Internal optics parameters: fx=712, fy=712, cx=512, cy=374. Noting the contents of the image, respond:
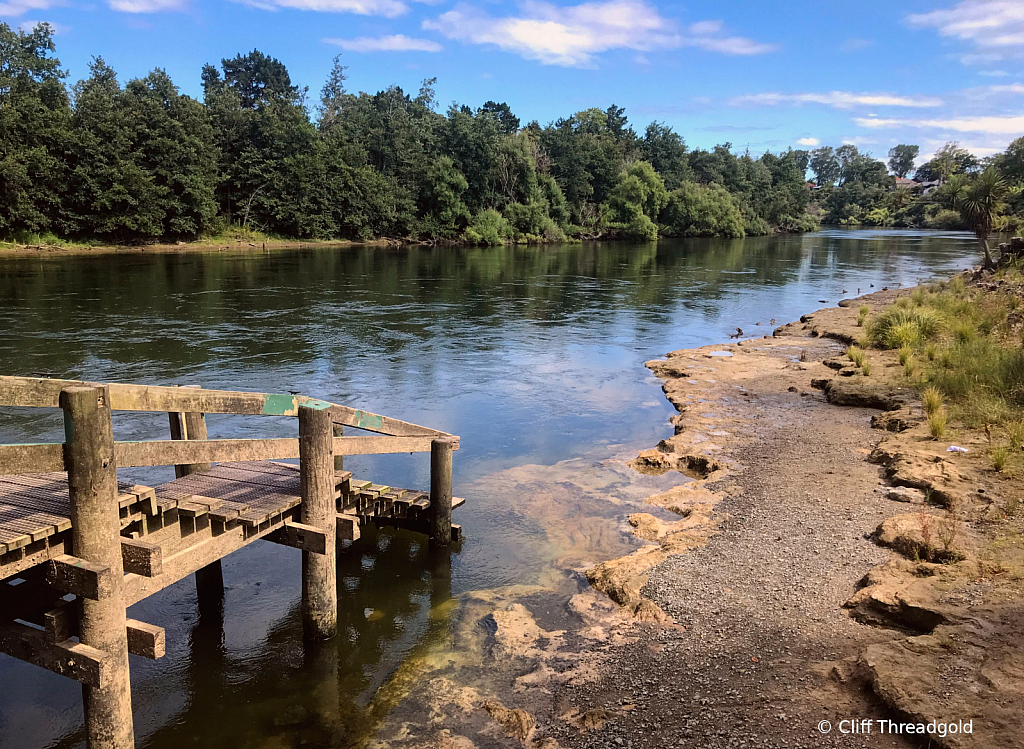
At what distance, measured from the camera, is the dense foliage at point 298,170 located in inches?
1948

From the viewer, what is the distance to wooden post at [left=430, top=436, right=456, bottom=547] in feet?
28.7

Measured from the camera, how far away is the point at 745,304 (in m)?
33.6

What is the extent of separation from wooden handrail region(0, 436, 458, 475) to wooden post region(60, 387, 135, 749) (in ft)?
0.51

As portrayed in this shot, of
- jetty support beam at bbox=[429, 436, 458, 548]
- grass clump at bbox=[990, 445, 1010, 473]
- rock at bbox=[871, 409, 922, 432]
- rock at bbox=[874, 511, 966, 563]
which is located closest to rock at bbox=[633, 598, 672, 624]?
jetty support beam at bbox=[429, 436, 458, 548]

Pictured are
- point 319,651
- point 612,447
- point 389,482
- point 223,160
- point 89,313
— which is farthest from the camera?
point 223,160

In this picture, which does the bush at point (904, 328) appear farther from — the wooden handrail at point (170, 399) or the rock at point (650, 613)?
the wooden handrail at point (170, 399)

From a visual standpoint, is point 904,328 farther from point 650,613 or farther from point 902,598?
point 650,613

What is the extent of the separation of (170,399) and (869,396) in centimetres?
1319

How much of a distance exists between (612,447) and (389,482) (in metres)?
4.23

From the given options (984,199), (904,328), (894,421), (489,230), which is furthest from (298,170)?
(894,421)

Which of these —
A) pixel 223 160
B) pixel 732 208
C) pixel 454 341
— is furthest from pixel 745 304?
pixel 732 208

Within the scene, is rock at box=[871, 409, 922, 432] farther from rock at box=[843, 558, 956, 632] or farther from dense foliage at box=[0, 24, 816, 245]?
dense foliage at box=[0, 24, 816, 245]

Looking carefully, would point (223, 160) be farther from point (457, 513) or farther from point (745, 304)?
point (457, 513)

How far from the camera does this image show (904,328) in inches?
765
